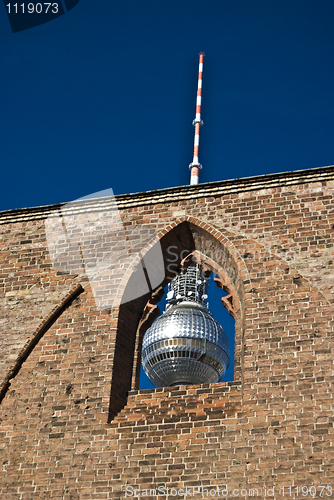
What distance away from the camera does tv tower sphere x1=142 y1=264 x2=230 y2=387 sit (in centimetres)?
1377

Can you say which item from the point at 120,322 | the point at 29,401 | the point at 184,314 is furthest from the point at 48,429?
the point at 184,314

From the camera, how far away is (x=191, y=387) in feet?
28.9

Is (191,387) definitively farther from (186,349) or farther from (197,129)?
(197,129)

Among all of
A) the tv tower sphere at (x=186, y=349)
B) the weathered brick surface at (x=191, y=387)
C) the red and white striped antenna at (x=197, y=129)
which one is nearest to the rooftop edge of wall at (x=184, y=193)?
the weathered brick surface at (x=191, y=387)

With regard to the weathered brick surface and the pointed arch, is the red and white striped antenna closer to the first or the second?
the weathered brick surface

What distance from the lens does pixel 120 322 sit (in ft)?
31.1

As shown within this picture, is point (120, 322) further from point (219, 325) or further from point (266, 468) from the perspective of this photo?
point (219, 325)

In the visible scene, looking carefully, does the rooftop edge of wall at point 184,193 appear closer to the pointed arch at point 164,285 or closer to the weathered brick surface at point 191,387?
the weathered brick surface at point 191,387

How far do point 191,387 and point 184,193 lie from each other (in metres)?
3.02

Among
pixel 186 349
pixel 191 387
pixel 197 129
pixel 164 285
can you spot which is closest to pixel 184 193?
pixel 164 285

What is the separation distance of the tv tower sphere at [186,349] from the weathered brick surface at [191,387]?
155 inches

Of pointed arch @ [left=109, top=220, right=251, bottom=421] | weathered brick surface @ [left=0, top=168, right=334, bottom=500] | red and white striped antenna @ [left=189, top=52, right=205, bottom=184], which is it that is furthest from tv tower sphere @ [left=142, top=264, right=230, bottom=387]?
red and white striped antenna @ [left=189, top=52, right=205, bottom=184]

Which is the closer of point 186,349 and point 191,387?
point 191,387

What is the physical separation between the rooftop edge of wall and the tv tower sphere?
13.2ft
